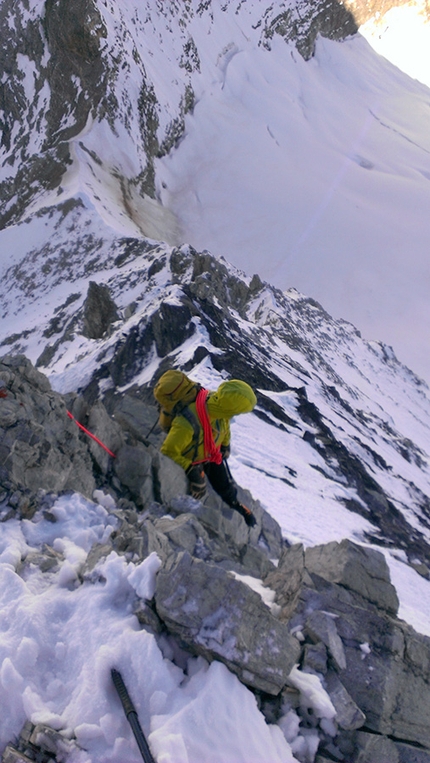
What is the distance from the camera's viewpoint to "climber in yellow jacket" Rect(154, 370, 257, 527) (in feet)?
15.8

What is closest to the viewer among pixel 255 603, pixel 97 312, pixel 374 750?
pixel 374 750

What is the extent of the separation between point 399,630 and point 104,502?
105 inches

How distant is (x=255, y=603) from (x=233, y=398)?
6.71 feet

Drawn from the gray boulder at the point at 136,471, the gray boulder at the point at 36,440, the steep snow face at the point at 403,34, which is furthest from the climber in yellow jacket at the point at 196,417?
the steep snow face at the point at 403,34

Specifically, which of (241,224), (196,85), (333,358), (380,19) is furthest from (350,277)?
(380,19)

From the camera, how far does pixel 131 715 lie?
258 centimetres

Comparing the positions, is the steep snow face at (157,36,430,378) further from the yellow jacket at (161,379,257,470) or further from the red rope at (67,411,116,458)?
the red rope at (67,411,116,458)

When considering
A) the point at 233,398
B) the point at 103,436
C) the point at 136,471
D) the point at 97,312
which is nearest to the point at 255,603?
the point at 233,398

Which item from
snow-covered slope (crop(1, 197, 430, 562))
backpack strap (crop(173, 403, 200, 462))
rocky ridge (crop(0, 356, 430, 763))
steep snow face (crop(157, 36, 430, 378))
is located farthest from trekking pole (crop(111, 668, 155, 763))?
steep snow face (crop(157, 36, 430, 378))

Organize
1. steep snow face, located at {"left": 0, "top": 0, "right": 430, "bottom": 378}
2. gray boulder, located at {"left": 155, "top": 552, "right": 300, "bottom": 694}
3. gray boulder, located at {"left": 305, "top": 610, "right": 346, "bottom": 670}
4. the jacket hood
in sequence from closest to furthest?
1. gray boulder, located at {"left": 155, "top": 552, "right": 300, "bottom": 694}
2. gray boulder, located at {"left": 305, "top": 610, "right": 346, "bottom": 670}
3. the jacket hood
4. steep snow face, located at {"left": 0, "top": 0, "right": 430, "bottom": 378}

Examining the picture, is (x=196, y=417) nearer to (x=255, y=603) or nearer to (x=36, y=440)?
(x=36, y=440)

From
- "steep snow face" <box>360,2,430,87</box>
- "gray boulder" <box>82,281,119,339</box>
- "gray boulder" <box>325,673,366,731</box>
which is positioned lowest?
"gray boulder" <box>82,281,119,339</box>

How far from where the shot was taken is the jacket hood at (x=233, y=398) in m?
4.75

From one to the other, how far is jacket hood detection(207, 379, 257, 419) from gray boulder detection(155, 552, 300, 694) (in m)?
1.83
